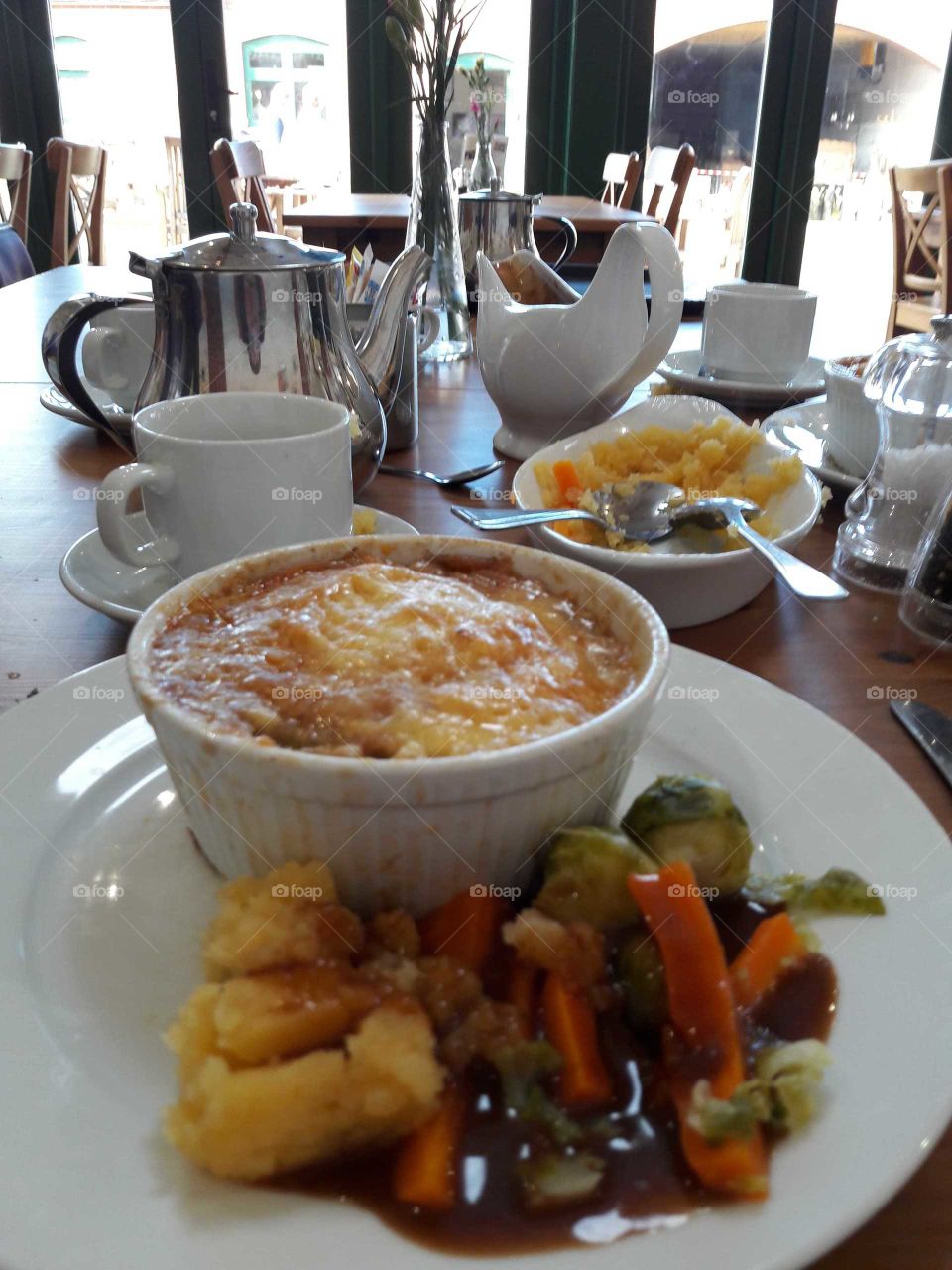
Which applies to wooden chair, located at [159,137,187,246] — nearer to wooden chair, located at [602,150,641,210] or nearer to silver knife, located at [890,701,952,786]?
wooden chair, located at [602,150,641,210]

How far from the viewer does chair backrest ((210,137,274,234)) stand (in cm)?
417

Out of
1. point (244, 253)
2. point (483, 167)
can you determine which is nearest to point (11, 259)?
point (483, 167)

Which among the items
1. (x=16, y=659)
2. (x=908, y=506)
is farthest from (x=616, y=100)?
(x=16, y=659)

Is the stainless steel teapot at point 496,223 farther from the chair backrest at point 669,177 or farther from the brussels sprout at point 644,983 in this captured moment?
the chair backrest at point 669,177

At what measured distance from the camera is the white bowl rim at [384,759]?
0.64 metres

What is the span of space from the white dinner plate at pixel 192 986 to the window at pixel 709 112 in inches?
208

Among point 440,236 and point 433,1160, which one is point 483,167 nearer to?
point 440,236

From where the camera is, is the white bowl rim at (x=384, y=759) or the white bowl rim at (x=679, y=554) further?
the white bowl rim at (x=679, y=554)

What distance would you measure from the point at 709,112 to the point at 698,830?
21.0 ft

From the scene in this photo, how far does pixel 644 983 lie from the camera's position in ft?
2.03

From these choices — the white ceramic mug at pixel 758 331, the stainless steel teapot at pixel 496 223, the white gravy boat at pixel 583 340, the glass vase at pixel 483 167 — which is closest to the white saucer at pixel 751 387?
the white ceramic mug at pixel 758 331

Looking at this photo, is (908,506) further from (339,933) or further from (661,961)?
(339,933)

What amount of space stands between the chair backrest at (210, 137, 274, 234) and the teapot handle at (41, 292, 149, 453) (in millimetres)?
2876

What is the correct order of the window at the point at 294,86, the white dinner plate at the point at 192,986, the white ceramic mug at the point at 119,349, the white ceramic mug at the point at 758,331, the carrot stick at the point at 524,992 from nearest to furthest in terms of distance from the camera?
the white dinner plate at the point at 192,986 < the carrot stick at the point at 524,992 < the white ceramic mug at the point at 119,349 < the white ceramic mug at the point at 758,331 < the window at the point at 294,86
